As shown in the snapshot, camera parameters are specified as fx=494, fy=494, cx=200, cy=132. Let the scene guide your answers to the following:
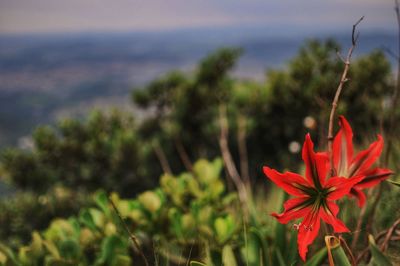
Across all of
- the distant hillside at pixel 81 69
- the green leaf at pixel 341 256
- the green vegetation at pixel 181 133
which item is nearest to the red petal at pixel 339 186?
the green leaf at pixel 341 256

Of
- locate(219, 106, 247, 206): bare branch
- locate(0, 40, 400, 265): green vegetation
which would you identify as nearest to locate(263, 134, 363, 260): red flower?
locate(219, 106, 247, 206): bare branch

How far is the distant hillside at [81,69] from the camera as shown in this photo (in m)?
109

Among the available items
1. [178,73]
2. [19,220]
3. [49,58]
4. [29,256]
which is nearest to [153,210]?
[29,256]

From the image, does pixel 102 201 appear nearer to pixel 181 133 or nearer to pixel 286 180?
pixel 286 180

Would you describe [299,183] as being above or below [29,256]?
above

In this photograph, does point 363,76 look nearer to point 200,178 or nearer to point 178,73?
point 178,73

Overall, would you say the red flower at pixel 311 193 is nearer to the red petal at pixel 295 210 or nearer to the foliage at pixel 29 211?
the red petal at pixel 295 210

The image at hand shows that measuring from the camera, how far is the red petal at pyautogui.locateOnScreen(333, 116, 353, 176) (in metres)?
1.14

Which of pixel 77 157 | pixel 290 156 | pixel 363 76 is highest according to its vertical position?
pixel 363 76

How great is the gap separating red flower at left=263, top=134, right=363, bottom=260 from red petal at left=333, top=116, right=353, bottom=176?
0.55 ft

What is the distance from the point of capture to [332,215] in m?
0.99

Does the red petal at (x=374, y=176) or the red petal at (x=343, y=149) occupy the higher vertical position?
→ the red petal at (x=343, y=149)

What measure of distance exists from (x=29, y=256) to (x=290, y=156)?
12.8 ft

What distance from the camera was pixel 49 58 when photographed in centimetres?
14912
